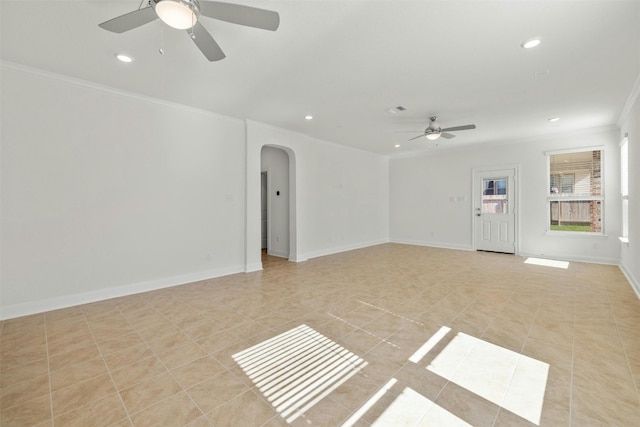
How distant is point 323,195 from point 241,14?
199 inches

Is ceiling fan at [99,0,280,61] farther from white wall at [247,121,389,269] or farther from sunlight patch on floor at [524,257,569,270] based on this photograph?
sunlight patch on floor at [524,257,569,270]

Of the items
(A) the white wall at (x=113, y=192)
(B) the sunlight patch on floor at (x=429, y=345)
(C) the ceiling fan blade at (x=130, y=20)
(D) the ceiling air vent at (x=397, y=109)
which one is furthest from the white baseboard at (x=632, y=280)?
(C) the ceiling fan blade at (x=130, y=20)

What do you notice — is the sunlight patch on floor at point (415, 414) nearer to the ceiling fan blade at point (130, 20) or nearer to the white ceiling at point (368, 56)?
the white ceiling at point (368, 56)

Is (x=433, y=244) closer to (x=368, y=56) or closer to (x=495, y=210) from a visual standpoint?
(x=495, y=210)

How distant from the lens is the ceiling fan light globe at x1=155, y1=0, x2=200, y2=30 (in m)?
1.76

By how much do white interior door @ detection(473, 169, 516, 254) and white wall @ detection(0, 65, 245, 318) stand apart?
6287mm

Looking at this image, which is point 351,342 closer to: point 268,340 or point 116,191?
point 268,340

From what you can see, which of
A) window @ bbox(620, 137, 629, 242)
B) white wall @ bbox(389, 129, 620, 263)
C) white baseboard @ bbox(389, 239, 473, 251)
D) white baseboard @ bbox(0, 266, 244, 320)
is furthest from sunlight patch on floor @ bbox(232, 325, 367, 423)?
white wall @ bbox(389, 129, 620, 263)

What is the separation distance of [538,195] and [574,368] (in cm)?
558

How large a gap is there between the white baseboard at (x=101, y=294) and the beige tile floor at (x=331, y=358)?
0.48ft

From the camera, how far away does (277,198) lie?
271 inches

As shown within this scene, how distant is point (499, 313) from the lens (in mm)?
3201

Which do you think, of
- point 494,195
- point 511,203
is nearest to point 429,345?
point 511,203

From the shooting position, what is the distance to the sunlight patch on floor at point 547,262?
5534mm
